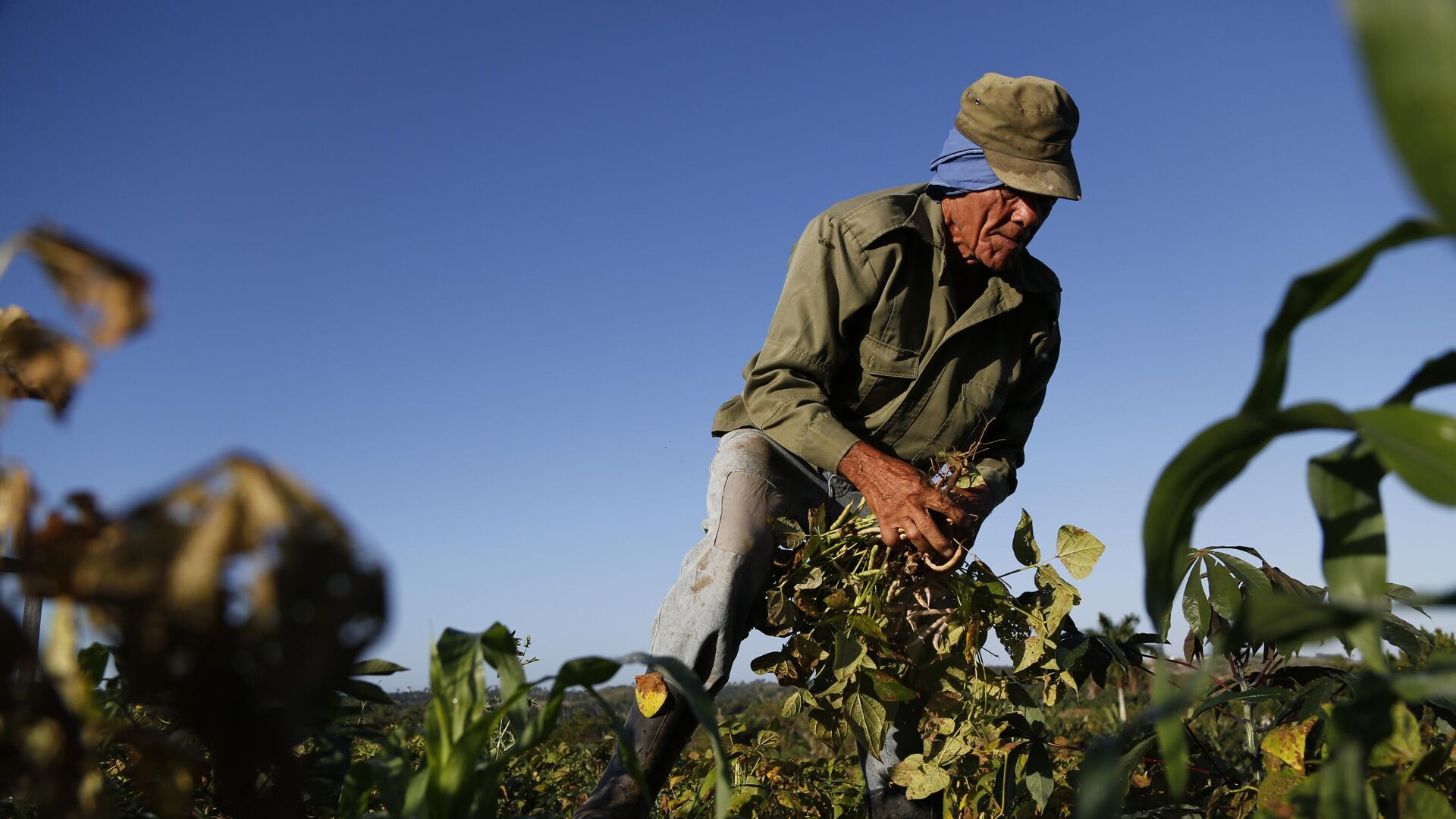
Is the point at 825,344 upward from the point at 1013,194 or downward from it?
downward

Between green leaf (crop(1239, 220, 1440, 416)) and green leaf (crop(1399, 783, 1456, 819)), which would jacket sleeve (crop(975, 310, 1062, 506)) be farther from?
green leaf (crop(1239, 220, 1440, 416))

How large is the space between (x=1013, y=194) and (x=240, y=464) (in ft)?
8.58

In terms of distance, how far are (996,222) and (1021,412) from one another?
2.18 feet

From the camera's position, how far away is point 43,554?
33.0 inches

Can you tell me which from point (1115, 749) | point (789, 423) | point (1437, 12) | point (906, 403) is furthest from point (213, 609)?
point (906, 403)

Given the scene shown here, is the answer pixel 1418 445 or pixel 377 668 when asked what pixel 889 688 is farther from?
pixel 1418 445

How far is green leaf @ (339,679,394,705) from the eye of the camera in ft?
4.59

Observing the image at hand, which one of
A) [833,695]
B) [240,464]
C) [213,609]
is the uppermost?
[240,464]

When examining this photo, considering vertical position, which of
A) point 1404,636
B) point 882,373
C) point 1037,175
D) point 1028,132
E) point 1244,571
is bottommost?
point 1404,636

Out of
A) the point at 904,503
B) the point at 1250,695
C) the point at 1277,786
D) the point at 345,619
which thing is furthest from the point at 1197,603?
the point at 345,619

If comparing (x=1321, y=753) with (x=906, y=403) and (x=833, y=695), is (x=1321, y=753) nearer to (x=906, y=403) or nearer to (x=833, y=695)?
(x=833, y=695)

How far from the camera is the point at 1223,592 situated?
2.12 meters

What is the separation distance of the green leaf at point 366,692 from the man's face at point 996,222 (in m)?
2.19

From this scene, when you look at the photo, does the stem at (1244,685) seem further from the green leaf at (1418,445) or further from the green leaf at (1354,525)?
the green leaf at (1418,445)
